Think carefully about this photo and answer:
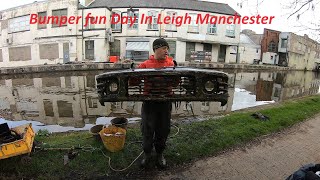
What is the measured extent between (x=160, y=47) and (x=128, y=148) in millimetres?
1939

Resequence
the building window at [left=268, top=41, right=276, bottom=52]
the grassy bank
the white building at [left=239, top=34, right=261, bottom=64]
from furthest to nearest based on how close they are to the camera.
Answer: the white building at [left=239, top=34, right=261, bottom=64] → the building window at [left=268, top=41, right=276, bottom=52] → the grassy bank

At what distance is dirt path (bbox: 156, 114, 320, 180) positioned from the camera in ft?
11.5

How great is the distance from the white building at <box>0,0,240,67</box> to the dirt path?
24.1m

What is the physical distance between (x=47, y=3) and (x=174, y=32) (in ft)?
54.1

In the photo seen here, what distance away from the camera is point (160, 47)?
10.4 ft

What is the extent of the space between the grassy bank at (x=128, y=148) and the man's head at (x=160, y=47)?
175cm

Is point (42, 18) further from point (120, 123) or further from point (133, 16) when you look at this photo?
point (120, 123)

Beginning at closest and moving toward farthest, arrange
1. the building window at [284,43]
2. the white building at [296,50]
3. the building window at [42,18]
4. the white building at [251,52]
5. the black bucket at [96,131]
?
1. the black bucket at [96,131]
2. the building window at [42,18]
3. the white building at [296,50]
4. the building window at [284,43]
5. the white building at [251,52]

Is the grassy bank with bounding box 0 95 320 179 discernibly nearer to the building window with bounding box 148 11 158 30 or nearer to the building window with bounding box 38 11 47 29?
the building window with bounding box 148 11 158 30

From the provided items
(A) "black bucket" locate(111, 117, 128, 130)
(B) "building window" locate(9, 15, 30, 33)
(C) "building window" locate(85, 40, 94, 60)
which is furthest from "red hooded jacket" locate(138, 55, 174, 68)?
(B) "building window" locate(9, 15, 30, 33)

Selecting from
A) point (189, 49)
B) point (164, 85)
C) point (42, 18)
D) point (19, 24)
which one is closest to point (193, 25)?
point (189, 49)

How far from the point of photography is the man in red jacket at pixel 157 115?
10.5 feet

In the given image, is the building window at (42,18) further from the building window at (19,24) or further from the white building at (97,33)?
the building window at (19,24)

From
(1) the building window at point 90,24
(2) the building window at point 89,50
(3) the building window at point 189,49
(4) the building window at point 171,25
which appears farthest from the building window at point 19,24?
(3) the building window at point 189,49
